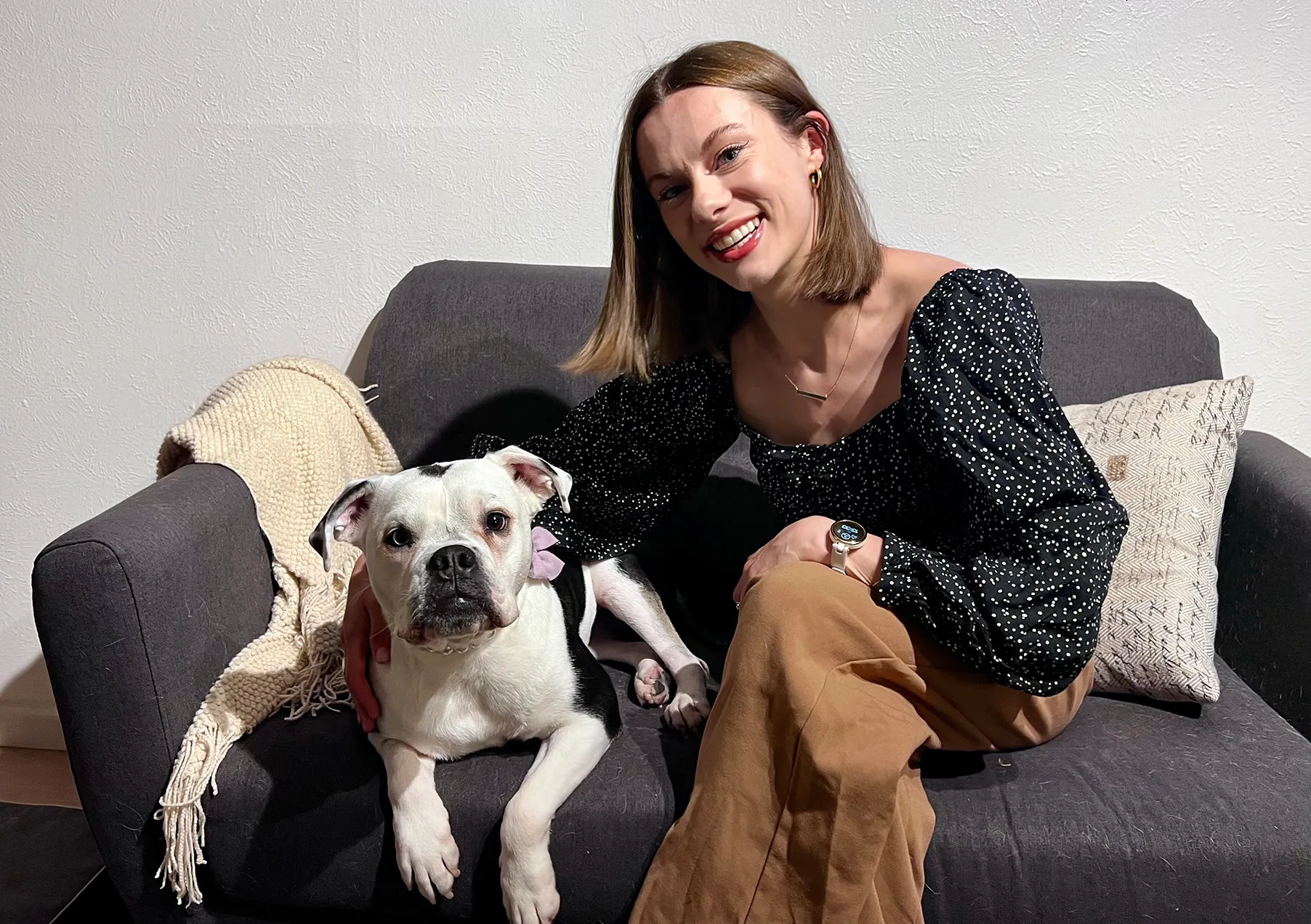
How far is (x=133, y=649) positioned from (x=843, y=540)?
1.12 m

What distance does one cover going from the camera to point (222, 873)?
5.29 ft

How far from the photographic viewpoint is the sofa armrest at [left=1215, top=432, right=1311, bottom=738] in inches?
69.2

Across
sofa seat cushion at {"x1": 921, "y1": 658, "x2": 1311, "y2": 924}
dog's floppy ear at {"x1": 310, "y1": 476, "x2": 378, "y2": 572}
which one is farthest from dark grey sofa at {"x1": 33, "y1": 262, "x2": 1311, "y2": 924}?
dog's floppy ear at {"x1": 310, "y1": 476, "x2": 378, "y2": 572}

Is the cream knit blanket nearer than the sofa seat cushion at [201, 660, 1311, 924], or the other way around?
the sofa seat cushion at [201, 660, 1311, 924]

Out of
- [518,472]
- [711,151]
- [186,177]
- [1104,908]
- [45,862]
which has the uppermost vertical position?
[711,151]

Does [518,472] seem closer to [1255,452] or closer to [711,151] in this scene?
[711,151]

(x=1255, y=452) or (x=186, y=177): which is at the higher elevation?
(x=186, y=177)

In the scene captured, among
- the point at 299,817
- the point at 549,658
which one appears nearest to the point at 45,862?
the point at 299,817

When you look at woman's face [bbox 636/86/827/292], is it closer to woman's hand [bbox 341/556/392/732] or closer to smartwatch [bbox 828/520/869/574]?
smartwatch [bbox 828/520/869/574]

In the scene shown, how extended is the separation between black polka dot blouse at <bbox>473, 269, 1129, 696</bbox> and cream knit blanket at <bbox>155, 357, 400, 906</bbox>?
93cm

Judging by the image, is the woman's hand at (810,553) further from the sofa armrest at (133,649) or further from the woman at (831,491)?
the sofa armrest at (133,649)

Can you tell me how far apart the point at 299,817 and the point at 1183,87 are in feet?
7.73

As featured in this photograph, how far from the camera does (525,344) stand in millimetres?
2311

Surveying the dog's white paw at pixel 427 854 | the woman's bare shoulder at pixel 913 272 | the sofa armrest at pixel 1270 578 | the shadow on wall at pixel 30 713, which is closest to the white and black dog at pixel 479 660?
the dog's white paw at pixel 427 854
